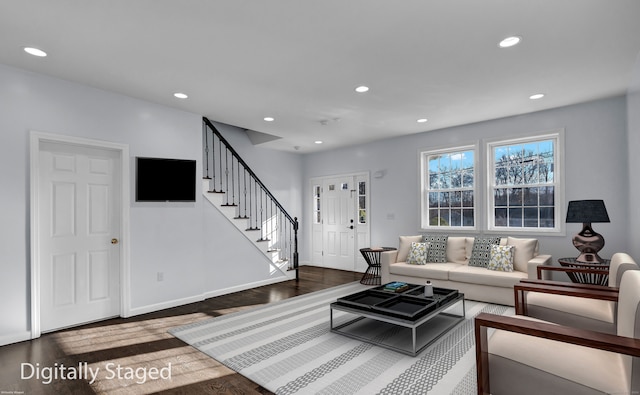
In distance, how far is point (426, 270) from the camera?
16.0 ft

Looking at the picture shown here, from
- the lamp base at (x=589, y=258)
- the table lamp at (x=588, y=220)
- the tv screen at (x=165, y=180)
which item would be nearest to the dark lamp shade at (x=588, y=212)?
the table lamp at (x=588, y=220)

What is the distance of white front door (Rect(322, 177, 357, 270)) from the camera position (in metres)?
7.12

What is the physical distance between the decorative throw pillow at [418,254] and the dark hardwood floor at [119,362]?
296cm

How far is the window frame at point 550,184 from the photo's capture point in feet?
15.1

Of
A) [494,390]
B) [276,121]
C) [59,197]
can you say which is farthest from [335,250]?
[494,390]

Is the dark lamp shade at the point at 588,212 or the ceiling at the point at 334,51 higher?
the ceiling at the point at 334,51


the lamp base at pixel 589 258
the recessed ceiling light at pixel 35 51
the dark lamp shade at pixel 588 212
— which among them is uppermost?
the recessed ceiling light at pixel 35 51

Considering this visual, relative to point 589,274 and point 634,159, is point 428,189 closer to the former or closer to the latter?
point 589,274

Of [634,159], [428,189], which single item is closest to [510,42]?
[634,159]

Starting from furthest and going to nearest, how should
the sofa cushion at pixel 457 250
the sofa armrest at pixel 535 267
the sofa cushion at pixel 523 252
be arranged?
the sofa cushion at pixel 457 250 → the sofa cushion at pixel 523 252 → the sofa armrest at pixel 535 267

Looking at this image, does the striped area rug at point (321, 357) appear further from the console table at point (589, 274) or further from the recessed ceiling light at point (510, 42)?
the recessed ceiling light at point (510, 42)

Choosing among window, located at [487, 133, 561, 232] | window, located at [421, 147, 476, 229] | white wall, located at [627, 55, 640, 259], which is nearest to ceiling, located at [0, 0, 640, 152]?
white wall, located at [627, 55, 640, 259]

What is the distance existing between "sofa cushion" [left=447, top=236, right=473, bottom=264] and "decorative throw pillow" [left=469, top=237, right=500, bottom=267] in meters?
0.23

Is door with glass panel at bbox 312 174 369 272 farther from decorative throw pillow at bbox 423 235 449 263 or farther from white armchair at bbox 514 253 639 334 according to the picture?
white armchair at bbox 514 253 639 334
